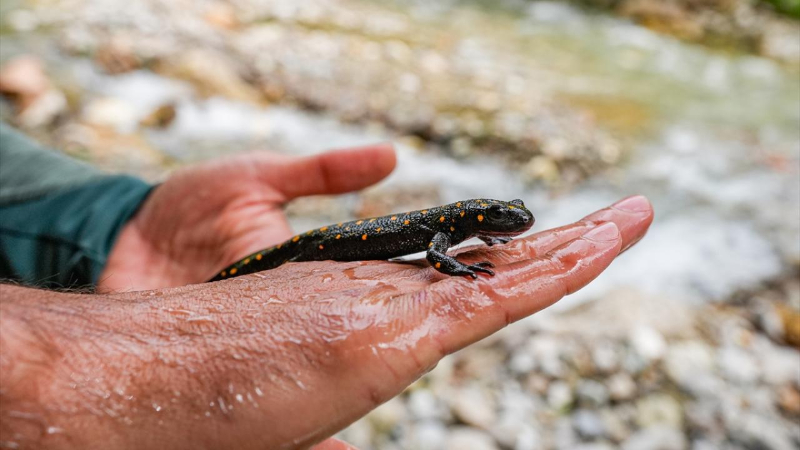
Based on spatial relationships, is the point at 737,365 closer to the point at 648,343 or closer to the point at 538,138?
the point at 648,343

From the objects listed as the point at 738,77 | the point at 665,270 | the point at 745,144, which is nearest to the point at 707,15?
the point at 738,77

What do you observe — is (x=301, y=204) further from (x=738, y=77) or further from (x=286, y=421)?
(x=738, y=77)

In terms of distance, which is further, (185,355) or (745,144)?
(745,144)

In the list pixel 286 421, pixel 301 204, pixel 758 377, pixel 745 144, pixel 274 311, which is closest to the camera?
pixel 286 421

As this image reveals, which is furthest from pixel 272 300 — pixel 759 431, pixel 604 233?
pixel 759 431

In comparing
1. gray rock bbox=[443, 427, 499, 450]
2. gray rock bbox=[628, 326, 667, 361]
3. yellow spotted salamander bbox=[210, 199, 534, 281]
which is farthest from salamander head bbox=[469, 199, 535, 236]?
gray rock bbox=[628, 326, 667, 361]

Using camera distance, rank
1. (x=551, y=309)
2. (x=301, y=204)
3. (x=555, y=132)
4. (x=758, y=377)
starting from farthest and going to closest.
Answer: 1. (x=555, y=132)
2. (x=301, y=204)
3. (x=551, y=309)
4. (x=758, y=377)

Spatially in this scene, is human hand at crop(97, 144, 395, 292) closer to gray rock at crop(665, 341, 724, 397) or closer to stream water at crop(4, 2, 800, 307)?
stream water at crop(4, 2, 800, 307)
